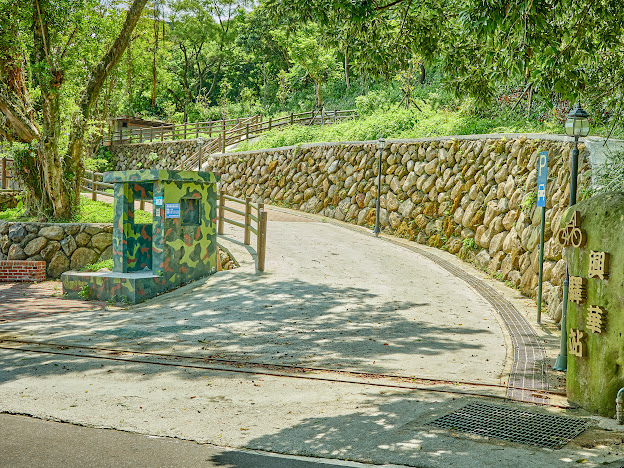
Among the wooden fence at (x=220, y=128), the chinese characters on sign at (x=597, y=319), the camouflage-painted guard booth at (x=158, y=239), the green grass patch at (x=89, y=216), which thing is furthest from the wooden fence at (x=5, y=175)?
the chinese characters on sign at (x=597, y=319)

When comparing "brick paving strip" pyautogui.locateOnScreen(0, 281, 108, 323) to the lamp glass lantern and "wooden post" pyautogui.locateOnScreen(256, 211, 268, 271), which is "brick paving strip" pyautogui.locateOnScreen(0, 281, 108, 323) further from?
the lamp glass lantern

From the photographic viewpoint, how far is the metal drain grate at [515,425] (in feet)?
16.7

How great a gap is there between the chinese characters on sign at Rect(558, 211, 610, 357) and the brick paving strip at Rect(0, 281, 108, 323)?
8784 mm

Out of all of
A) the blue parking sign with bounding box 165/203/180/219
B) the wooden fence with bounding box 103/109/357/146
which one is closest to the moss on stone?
the blue parking sign with bounding box 165/203/180/219

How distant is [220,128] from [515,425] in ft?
110

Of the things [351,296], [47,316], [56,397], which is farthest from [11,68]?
[56,397]

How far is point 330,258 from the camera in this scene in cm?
1466

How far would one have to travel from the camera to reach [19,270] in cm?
1545

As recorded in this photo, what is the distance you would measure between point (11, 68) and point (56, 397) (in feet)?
46.0

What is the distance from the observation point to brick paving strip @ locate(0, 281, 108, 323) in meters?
11.1

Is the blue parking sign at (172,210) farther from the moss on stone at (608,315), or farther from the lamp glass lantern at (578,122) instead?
the moss on stone at (608,315)

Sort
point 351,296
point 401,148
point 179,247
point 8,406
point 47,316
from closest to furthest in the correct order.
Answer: point 8,406
point 47,316
point 351,296
point 179,247
point 401,148

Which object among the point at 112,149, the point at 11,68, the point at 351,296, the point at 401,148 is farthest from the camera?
the point at 112,149

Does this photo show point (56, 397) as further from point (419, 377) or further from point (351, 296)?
point (351, 296)
